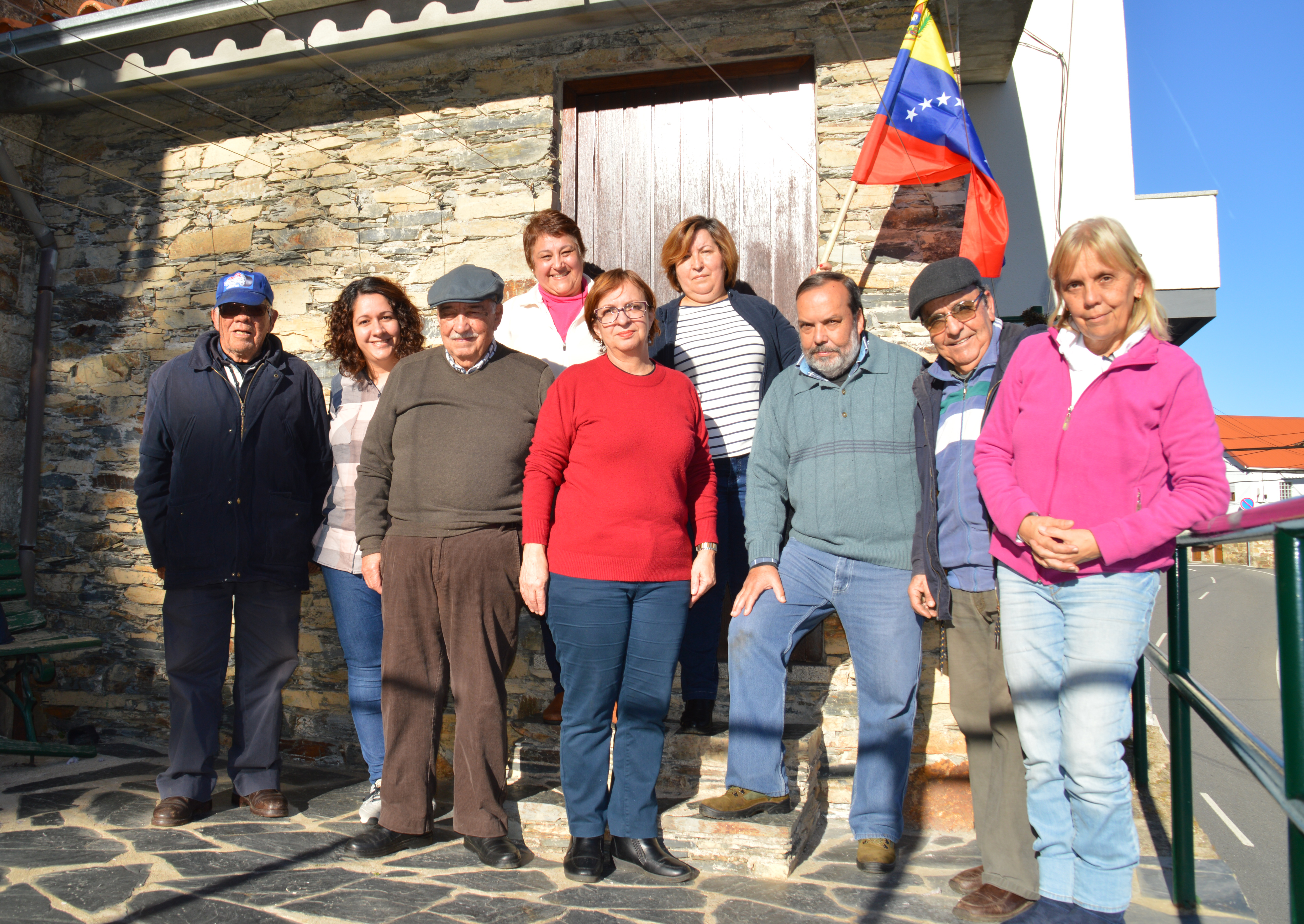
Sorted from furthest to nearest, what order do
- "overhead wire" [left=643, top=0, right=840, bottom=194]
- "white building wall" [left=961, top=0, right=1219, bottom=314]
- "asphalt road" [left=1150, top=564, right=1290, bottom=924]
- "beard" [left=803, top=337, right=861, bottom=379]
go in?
1. "asphalt road" [left=1150, top=564, right=1290, bottom=924]
2. "white building wall" [left=961, top=0, right=1219, bottom=314]
3. "overhead wire" [left=643, top=0, right=840, bottom=194]
4. "beard" [left=803, top=337, right=861, bottom=379]

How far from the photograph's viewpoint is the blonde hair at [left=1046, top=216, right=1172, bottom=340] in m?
2.10

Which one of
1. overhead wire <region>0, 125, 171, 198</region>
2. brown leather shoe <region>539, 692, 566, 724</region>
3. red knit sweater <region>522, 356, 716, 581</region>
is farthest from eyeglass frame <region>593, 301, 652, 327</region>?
overhead wire <region>0, 125, 171, 198</region>

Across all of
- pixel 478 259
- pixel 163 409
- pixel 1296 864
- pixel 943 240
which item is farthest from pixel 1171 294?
pixel 163 409

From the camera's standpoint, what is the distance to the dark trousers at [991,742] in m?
2.39

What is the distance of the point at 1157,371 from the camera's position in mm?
2057

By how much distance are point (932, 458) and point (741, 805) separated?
124cm

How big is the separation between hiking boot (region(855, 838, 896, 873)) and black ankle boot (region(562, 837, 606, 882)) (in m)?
0.81

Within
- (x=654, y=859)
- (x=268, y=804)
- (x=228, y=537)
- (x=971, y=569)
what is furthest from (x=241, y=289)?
(x=971, y=569)

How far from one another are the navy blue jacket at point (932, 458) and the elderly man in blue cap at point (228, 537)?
2293 millimetres

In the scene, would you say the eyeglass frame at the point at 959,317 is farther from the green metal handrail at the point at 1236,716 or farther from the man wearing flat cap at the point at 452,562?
the man wearing flat cap at the point at 452,562

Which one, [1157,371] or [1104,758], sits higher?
[1157,371]

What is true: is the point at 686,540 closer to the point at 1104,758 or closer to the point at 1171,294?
the point at 1104,758

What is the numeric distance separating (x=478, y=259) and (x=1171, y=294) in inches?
265

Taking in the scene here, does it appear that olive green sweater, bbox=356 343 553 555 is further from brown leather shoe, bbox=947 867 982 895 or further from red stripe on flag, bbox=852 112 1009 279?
red stripe on flag, bbox=852 112 1009 279
